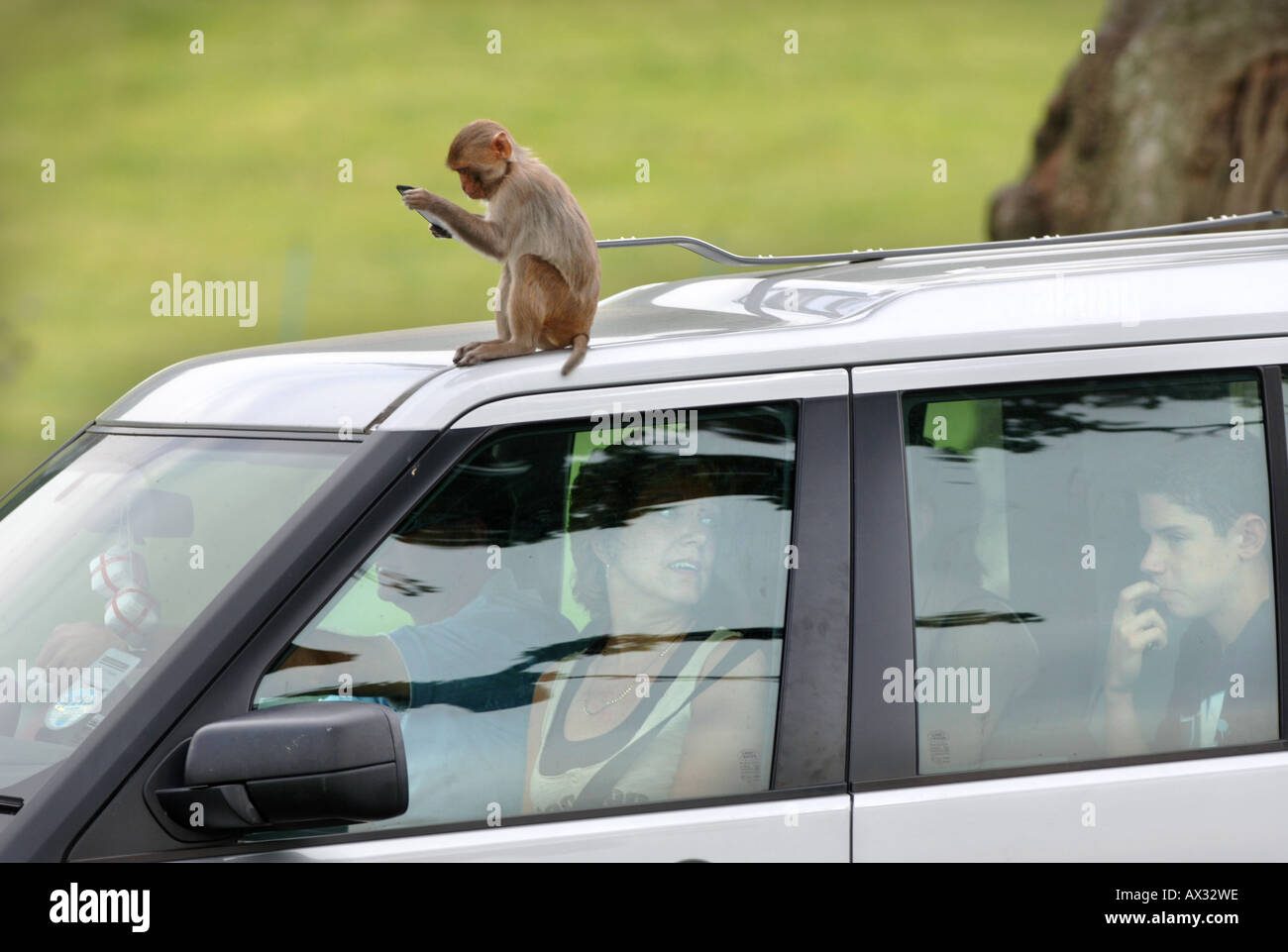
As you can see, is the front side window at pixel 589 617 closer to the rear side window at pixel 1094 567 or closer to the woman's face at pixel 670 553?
the woman's face at pixel 670 553

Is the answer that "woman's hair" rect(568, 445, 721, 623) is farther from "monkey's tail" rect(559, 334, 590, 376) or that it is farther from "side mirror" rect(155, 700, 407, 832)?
"side mirror" rect(155, 700, 407, 832)

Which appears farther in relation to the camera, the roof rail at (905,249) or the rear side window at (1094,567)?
the roof rail at (905,249)

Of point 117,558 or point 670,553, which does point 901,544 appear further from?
point 117,558

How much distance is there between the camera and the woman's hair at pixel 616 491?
234 centimetres

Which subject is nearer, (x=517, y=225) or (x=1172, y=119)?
(x=517, y=225)

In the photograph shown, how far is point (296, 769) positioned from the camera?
6.46ft

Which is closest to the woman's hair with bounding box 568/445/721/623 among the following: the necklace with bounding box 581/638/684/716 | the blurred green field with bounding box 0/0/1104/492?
the necklace with bounding box 581/638/684/716

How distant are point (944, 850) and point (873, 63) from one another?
60.6 feet

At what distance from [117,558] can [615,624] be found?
2.88ft

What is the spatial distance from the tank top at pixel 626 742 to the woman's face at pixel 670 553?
85 millimetres

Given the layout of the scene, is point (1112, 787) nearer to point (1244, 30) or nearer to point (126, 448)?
point (126, 448)

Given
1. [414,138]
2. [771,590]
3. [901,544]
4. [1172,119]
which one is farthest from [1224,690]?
[414,138]

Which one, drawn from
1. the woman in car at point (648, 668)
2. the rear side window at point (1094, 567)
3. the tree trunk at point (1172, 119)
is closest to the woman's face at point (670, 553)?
the woman in car at point (648, 668)

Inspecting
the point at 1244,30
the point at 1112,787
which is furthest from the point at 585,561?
the point at 1244,30
